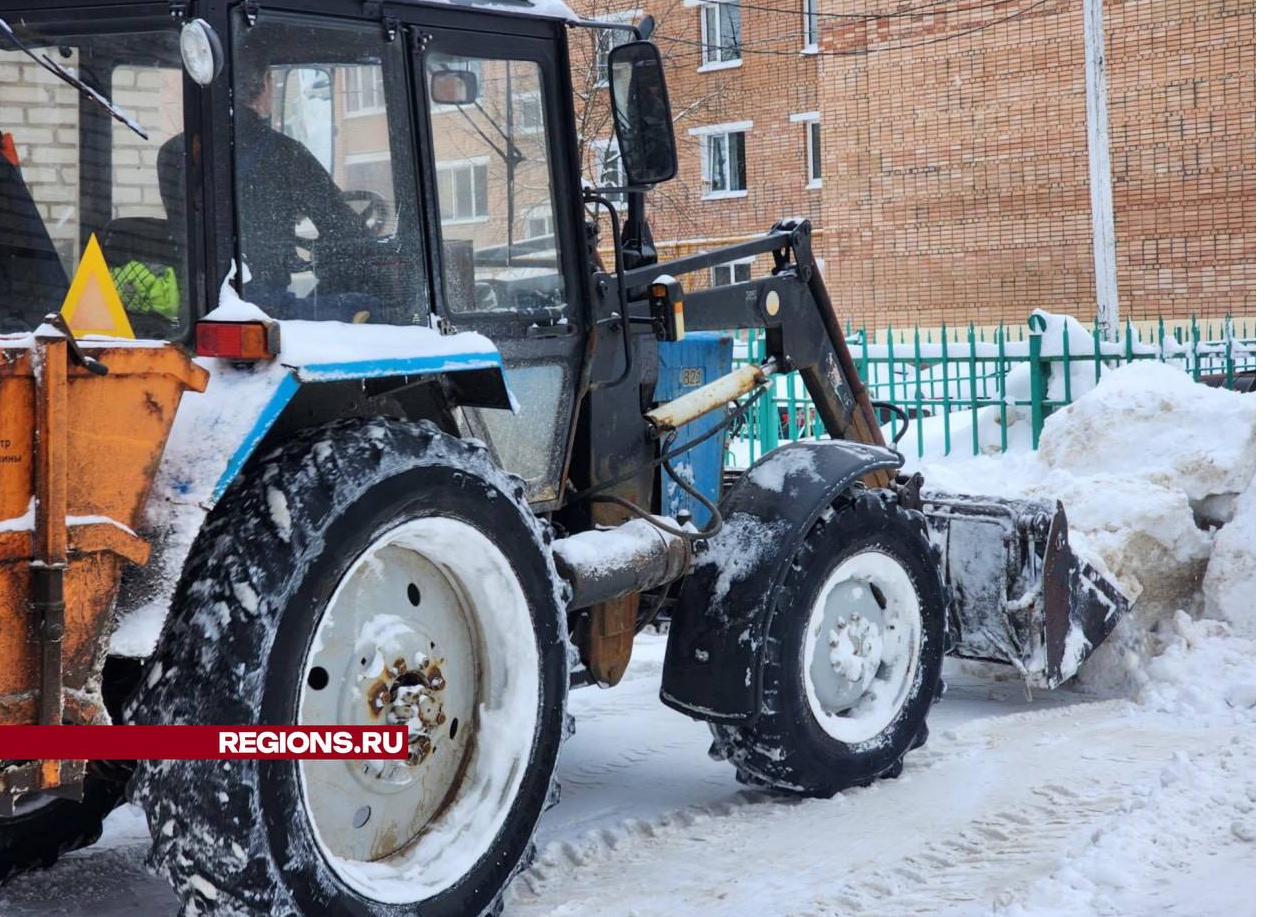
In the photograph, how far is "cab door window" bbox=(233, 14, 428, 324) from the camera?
328 cm

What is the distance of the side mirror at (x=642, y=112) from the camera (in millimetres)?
3955

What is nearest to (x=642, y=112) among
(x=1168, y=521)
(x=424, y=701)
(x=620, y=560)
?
(x=620, y=560)

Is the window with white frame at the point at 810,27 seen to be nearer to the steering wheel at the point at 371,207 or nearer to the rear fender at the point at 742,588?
the rear fender at the point at 742,588

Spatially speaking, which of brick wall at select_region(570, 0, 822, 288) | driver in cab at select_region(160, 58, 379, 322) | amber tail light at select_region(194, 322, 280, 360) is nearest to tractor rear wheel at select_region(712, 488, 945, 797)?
driver in cab at select_region(160, 58, 379, 322)

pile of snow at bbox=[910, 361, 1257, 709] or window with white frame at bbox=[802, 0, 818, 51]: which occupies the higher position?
window with white frame at bbox=[802, 0, 818, 51]

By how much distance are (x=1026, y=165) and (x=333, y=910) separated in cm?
2186

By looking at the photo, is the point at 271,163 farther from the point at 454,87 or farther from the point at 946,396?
the point at 946,396

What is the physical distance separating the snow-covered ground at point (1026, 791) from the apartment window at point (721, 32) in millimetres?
20761

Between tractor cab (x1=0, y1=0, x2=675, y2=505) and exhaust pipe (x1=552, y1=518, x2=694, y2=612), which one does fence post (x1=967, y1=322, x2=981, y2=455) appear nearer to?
exhaust pipe (x1=552, y1=518, x2=694, y2=612)

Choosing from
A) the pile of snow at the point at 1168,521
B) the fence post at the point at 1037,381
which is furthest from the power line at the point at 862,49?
the pile of snow at the point at 1168,521

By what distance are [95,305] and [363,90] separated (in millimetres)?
875

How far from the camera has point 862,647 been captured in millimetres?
4855

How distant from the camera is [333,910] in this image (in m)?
2.95

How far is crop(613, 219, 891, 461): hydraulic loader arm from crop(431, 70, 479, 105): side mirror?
94 centimetres
